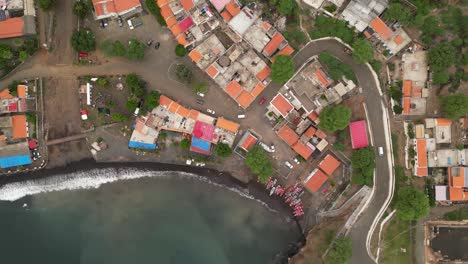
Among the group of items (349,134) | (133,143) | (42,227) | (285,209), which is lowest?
(42,227)

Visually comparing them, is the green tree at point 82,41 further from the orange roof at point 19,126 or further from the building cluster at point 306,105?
the building cluster at point 306,105

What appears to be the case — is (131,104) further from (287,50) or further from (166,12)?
(287,50)

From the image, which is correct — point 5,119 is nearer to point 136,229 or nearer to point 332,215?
point 136,229

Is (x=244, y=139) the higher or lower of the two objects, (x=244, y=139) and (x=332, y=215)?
the higher

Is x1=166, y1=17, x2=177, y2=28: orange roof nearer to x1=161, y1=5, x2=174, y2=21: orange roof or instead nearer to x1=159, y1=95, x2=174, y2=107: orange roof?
x1=161, y1=5, x2=174, y2=21: orange roof

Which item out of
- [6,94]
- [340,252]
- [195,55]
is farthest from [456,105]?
[6,94]

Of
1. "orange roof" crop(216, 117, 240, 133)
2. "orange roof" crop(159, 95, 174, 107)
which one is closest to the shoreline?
"orange roof" crop(216, 117, 240, 133)

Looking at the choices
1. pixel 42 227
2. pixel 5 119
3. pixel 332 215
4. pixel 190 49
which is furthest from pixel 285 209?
pixel 5 119

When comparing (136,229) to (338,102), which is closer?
(338,102)
